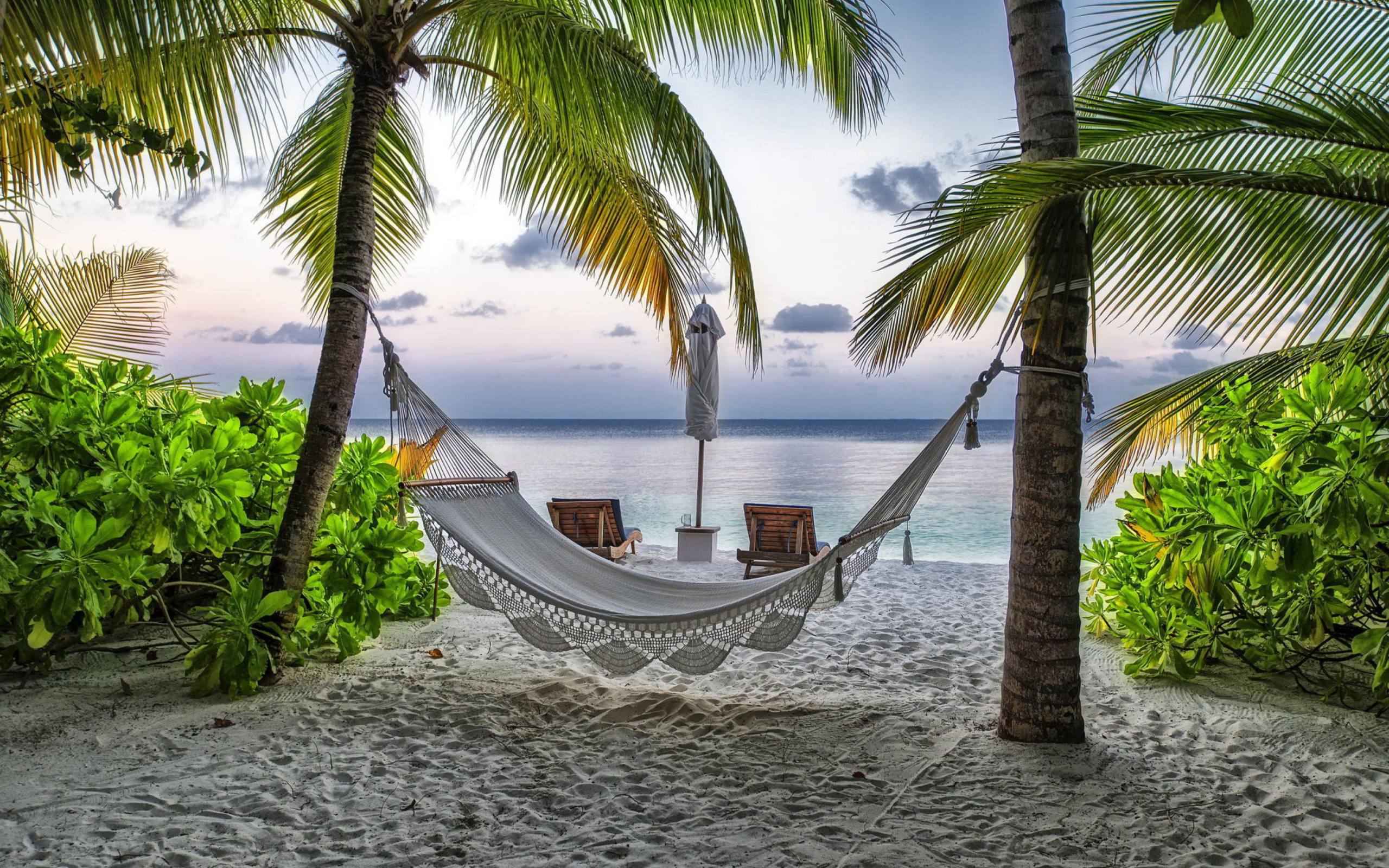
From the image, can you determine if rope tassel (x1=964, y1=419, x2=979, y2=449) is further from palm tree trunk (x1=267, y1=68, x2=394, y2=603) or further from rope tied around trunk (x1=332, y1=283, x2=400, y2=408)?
palm tree trunk (x1=267, y1=68, x2=394, y2=603)

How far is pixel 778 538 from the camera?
457 centimetres

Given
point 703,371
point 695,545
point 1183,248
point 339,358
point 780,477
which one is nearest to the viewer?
point 1183,248

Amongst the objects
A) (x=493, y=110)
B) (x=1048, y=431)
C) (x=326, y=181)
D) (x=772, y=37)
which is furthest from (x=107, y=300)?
(x=1048, y=431)

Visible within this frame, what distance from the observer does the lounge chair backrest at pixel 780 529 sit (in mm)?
4516

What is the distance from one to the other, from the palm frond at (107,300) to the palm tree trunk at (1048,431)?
448 cm

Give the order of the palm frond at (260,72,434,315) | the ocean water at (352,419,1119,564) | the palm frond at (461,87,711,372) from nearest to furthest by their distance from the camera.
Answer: the palm frond at (461,87,711,372) → the palm frond at (260,72,434,315) → the ocean water at (352,419,1119,564)

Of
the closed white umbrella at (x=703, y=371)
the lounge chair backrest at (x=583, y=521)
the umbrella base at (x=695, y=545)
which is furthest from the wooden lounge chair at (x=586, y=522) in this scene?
the closed white umbrella at (x=703, y=371)

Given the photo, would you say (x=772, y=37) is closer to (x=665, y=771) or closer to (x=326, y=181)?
(x=326, y=181)

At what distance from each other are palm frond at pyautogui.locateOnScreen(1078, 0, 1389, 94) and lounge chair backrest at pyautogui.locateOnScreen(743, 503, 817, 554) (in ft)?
8.51

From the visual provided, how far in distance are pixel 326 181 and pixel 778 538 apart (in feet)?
9.80

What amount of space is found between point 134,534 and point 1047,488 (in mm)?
2291

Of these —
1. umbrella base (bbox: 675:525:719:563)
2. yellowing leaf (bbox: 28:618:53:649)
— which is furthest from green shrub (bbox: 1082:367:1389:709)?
yellowing leaf (bbox: 28:618:53:649)

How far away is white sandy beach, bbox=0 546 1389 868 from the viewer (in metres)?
1.46

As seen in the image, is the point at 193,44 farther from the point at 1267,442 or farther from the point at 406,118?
the point at 1267,442
